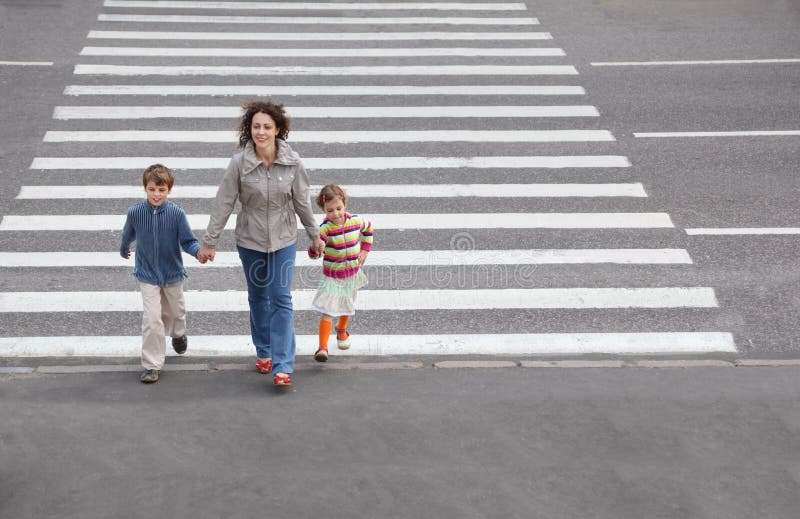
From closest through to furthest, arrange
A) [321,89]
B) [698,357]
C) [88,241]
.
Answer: [698,357] < [88,241] < [321,89]

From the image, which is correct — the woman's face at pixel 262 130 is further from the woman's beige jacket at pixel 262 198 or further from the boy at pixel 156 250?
the boy at pixel 156 250

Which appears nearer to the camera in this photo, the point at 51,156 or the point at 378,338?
the point at 378,338

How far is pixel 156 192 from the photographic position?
7.22m

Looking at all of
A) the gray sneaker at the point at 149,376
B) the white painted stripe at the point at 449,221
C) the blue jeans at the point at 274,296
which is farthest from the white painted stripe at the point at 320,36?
the gray sneaker at the point at 149,376

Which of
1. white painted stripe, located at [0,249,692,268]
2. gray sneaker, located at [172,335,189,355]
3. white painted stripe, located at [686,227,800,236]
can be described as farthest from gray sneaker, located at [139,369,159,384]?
white painted stripe, located at [686,227,800,236]

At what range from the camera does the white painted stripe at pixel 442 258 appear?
9.94 meters

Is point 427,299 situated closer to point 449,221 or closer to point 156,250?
point 449,221

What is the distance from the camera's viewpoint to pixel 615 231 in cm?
1072

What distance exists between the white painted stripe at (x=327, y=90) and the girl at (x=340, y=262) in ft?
24.1

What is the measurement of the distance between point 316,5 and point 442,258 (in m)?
10.6

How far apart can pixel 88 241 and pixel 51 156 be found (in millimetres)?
2629

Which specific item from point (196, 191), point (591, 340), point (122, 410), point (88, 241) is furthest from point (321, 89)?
point (122, 410)

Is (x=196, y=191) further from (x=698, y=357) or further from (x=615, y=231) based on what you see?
(x=698, y=357)

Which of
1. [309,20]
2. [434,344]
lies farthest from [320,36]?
[434,344]
